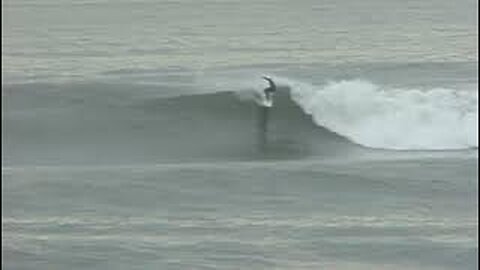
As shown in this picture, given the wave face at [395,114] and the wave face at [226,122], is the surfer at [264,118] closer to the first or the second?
the wave face at [226,122]

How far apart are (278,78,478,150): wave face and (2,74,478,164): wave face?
1cm

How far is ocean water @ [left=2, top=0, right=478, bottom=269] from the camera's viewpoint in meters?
11.7

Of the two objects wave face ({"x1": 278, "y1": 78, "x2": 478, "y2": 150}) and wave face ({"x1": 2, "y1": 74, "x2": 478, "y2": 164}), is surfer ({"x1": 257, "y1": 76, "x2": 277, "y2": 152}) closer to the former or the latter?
wave face ({"x1": 2, "y1": 74, "x2": 478, "y2": 164})

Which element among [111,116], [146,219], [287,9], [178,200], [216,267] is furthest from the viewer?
[287,9]

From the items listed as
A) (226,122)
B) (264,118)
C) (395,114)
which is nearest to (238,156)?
(264,118)

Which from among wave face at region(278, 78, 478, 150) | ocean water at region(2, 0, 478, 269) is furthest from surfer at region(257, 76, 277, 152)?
wave face at region(278, 78, 478, 150)

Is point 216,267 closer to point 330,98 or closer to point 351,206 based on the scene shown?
point 351,206

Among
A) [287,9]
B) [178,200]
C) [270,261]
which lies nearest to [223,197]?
[178,200]

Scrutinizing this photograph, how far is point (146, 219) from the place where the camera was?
12898mm

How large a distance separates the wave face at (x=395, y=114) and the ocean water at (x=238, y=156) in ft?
0.14

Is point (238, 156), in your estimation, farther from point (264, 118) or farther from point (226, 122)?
point (226, 122)

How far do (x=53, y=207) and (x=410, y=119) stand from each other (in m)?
6.89

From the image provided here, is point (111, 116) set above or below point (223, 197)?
above

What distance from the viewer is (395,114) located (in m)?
20.0
